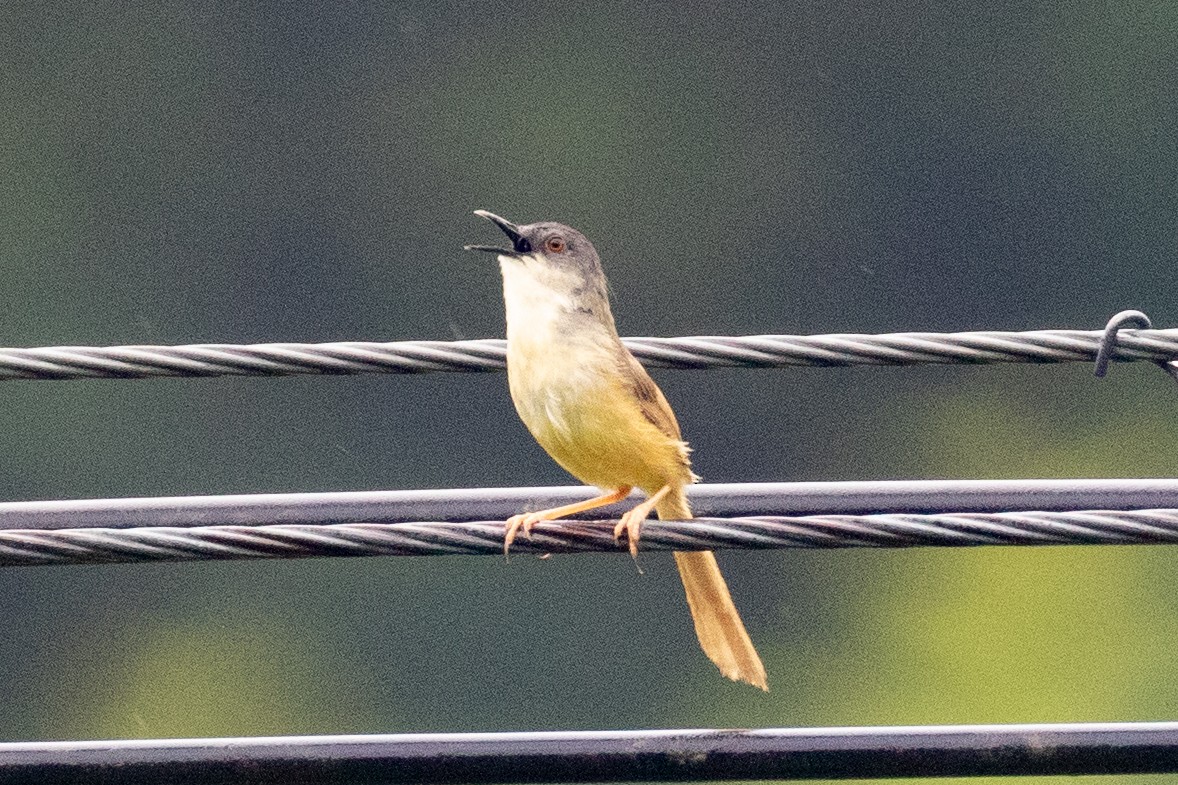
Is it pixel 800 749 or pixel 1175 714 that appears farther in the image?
pixel 1175 714

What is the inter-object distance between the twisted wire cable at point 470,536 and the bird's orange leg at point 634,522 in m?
0.22

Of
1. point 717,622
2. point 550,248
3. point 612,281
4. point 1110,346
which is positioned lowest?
point 612,281

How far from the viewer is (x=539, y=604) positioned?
3127 centimetres

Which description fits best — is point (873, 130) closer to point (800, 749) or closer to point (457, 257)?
point (457, 257)

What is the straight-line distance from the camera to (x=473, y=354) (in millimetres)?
4039

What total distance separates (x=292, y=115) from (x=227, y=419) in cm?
833

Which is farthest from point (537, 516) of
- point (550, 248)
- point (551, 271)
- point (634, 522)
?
point (550, 248)

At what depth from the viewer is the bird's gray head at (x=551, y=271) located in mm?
5418

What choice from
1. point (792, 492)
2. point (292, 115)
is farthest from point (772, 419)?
point (792, 492)

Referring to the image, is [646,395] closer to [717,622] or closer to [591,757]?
[717,622]

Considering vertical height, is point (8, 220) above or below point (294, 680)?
above

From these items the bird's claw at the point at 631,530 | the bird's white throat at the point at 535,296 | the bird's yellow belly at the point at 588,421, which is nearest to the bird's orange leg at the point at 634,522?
the bird's claw at the point at 631,530

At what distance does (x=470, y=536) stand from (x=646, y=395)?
1786 millimetres

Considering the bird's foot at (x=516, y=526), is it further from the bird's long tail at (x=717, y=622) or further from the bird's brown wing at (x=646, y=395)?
the bird's brown wing at (x=646, y=395)
